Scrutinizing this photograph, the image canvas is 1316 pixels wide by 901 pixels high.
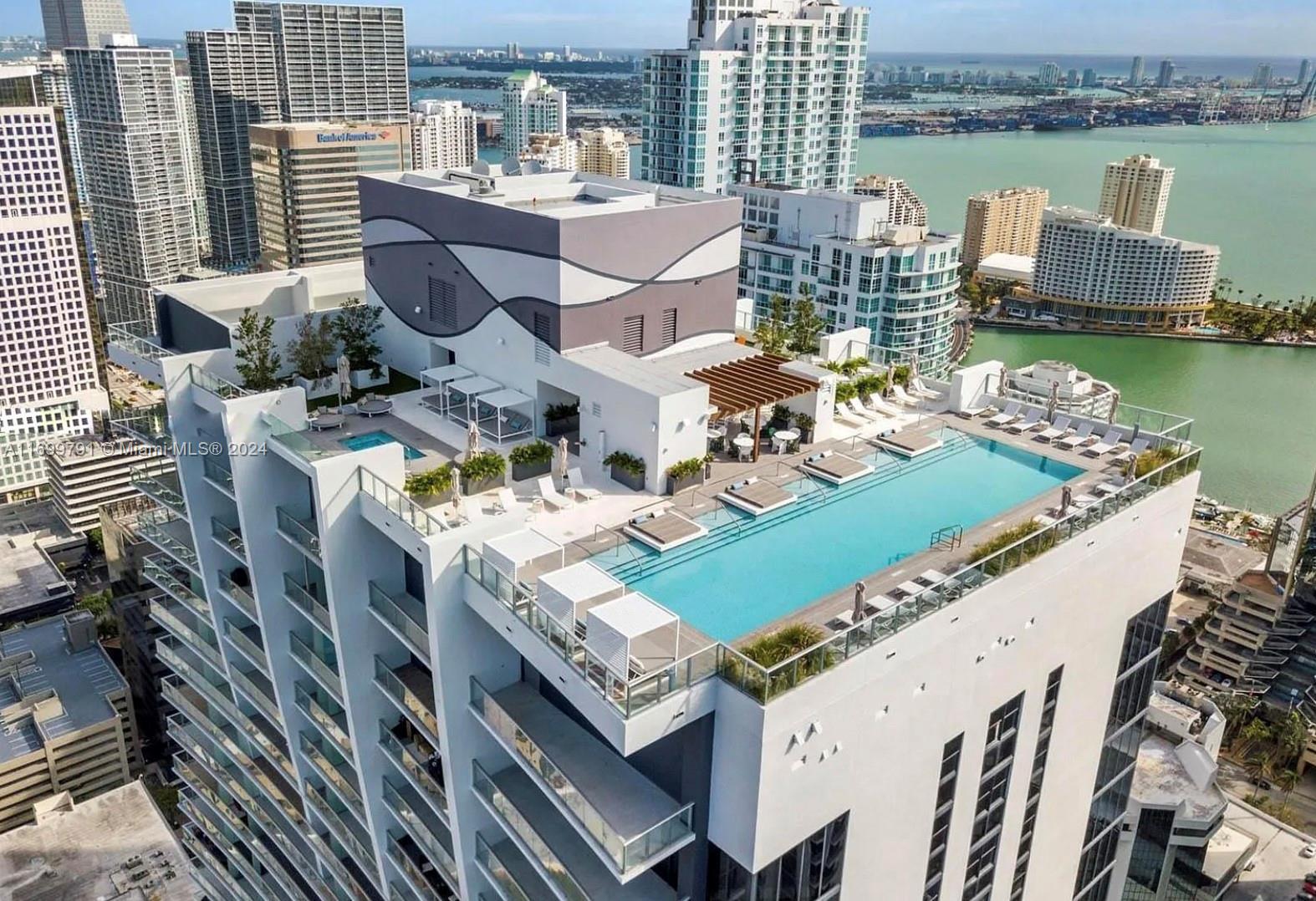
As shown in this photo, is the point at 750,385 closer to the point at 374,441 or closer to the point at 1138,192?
the point at 374,441

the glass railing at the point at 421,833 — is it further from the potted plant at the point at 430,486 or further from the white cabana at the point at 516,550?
the white cabana at the point at 516,550

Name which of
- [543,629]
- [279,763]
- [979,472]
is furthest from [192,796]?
[979,472]

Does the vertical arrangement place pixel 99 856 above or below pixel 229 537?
below

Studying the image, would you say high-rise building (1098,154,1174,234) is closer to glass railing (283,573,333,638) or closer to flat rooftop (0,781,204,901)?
flat rooftop (0,781,204,901)

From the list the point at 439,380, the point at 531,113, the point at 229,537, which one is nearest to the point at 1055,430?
the point at 439,380

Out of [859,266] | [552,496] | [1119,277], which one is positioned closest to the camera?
[552,496]

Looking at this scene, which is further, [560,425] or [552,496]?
[560,425]
